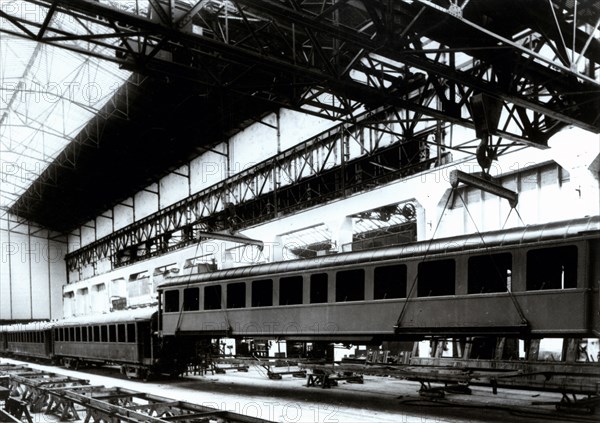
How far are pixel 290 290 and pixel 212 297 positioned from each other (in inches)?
128

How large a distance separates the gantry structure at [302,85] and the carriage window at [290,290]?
4.14m

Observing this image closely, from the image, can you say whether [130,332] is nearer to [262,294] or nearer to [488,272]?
[262,294]

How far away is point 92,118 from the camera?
31016mm

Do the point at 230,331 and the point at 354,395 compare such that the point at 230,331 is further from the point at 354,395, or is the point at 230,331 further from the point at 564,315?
the point at 564,315

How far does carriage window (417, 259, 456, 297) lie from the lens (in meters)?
11.0

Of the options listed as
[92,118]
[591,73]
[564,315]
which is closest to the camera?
[564,315]

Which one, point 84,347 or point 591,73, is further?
point 84,347

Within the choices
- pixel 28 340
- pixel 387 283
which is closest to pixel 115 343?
pixel 387 283

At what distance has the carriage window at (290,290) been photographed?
13492 millimetres

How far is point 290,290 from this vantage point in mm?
13695

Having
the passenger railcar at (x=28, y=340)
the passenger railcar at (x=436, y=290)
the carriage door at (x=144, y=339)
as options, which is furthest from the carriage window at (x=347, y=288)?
the passenger railcar at (x=28, y=340)

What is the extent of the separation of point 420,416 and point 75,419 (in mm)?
7623

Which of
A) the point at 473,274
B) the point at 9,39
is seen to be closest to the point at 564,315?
the point at 473,274

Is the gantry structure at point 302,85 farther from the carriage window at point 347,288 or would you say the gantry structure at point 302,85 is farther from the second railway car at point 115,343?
the second railway car at point 115,343
